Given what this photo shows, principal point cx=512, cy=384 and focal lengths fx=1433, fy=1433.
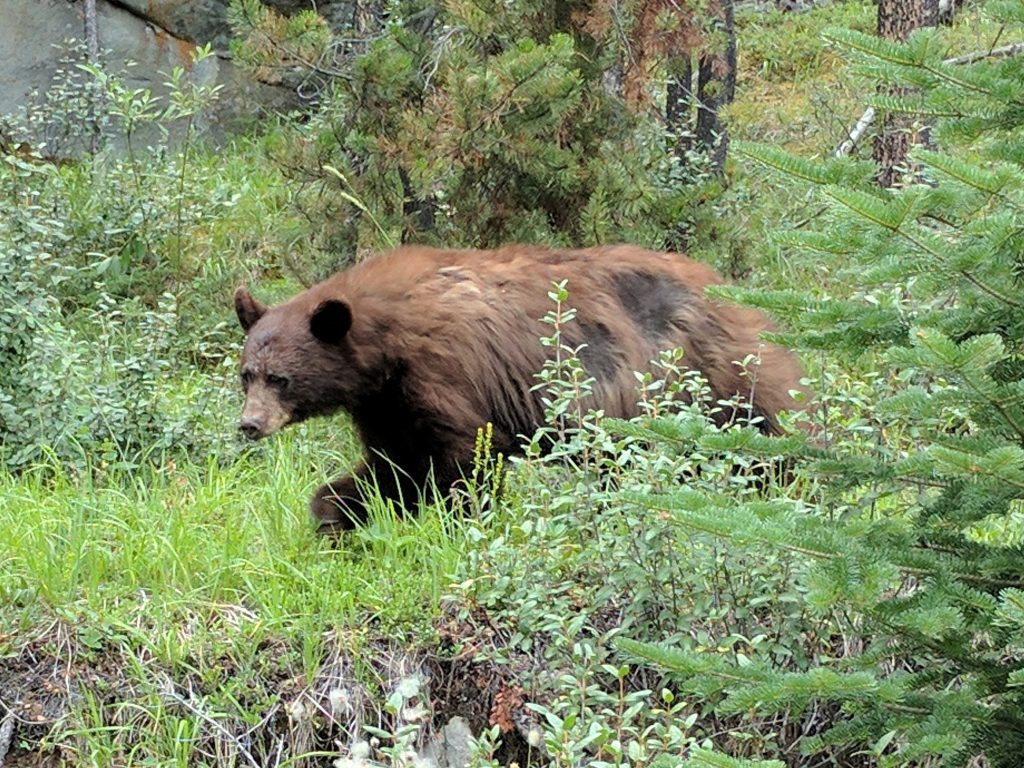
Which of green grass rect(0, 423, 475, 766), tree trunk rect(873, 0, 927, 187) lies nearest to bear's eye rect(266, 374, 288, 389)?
green grass rect(0, 423, 475, 766)

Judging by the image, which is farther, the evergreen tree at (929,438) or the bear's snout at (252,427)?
the bear's snout at (252,427)

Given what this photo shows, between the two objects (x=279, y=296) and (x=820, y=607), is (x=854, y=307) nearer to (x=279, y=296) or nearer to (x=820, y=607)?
(x=820, y=607)

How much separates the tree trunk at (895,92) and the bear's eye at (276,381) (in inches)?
216

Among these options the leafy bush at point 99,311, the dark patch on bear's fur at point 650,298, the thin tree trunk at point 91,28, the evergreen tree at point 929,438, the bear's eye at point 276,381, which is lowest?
the leafy bush at point 99,311

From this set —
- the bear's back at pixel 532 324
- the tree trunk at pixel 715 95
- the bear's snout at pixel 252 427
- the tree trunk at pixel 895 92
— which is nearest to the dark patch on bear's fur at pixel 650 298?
the bear's back at pixel 532 324

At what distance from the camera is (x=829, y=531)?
11.1ft

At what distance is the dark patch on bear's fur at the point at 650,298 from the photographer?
7168 mm

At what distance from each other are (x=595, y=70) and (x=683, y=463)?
12.9ft

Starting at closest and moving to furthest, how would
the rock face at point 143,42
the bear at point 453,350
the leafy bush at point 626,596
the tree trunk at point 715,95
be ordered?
the leafy bush at point 626,596
the bear at point 453,350
the tree trunk at point 715,95
the rock face at point 143,42

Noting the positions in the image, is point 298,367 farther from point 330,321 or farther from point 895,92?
point 895,92

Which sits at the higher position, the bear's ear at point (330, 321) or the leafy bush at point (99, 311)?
the bear's ear at point (330, 321)

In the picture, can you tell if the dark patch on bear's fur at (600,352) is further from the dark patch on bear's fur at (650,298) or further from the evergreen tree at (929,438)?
the evergreen tree at (929,438)

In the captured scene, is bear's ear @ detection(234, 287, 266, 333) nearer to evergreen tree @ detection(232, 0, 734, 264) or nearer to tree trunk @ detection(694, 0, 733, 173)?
evergreen tree @ detection(232, 0, 734, 264)

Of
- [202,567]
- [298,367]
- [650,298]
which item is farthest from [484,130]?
[202,567]
